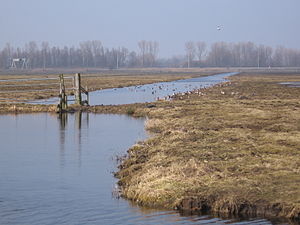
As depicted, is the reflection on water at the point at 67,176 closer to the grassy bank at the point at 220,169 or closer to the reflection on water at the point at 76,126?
the reflection on water at the point at 76,126

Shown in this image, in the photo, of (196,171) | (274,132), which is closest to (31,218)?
(196,171)

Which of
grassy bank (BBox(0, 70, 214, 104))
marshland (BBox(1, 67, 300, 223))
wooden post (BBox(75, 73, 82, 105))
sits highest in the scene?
wooden post (BBox(75, 73, 82, 105))

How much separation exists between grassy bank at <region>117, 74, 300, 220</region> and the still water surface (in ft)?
1.47

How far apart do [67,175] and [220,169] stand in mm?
3758

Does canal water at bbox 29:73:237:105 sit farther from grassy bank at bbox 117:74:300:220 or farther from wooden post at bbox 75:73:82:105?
grassy bank at bbox 117:74:300:220

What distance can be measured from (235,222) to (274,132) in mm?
9893

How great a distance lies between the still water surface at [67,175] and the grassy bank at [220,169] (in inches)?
17.7

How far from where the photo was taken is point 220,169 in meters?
13.8

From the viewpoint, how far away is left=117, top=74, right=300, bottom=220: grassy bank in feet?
38.0

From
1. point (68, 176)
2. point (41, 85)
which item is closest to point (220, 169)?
point (68, 176)

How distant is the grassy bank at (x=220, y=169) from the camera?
11.6 metres

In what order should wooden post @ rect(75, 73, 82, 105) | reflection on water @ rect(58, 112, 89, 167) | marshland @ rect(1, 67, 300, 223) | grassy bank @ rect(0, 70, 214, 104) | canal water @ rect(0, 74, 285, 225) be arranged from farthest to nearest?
grassy bank @ rect(0, 70, 214, 104) < wooden post @ rect(75, 73, 82, 105) < reflection on water @ rect(58, 112, 89, 167) < marshland @ rect(1, 67, 300, 223) < canal water @ rect(0, 74, 285, 225)

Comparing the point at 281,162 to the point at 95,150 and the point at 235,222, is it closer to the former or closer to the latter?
the point at 235,222

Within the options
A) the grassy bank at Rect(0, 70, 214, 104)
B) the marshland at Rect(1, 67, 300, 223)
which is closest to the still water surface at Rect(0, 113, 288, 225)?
the marshland at Rect(1, 67, 300, 223)
